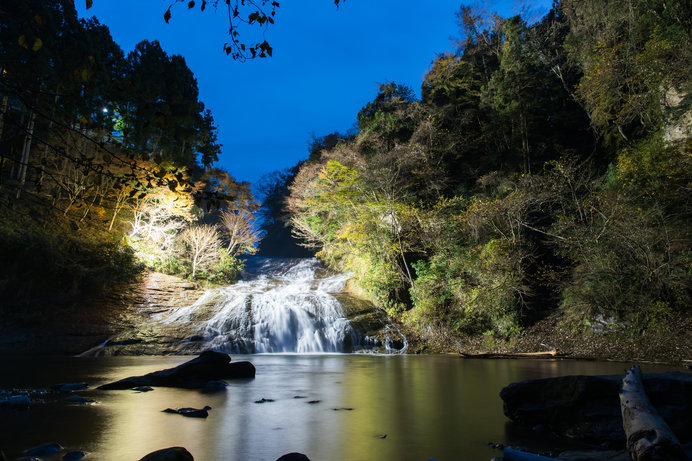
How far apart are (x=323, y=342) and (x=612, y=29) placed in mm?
17279

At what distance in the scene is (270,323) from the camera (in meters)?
16.3

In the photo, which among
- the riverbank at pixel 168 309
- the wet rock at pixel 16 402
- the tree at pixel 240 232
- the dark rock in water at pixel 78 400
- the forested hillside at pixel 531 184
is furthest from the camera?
the tree at pixel 240 232

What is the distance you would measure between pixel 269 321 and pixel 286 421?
12176 mm

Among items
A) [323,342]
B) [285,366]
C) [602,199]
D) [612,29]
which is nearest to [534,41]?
[612,29]

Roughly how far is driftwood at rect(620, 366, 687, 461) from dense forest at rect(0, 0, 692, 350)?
24.1 ft

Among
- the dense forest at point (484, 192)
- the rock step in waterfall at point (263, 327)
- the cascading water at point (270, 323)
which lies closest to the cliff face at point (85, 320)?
the rock step in waterfall at point (263, 327)

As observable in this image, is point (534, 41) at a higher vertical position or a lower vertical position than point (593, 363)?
higher

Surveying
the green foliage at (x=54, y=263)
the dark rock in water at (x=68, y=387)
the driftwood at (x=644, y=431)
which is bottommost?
the dark rock in water at (x=68, y=387)

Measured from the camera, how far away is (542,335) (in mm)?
12891

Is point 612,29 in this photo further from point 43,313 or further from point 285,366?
point 43,313

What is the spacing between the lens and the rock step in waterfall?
14344 millimetres

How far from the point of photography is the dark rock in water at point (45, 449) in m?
3.17

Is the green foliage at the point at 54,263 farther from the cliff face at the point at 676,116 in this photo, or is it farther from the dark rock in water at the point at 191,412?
the cliff face at the point at 676,116

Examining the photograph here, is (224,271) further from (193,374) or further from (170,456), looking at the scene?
(170,456)
